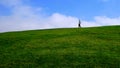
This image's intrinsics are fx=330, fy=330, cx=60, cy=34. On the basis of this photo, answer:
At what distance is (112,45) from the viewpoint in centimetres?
4012

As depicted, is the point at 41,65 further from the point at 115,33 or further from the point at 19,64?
the point at 115,33

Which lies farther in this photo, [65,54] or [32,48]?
[32,48]

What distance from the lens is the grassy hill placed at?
107ft

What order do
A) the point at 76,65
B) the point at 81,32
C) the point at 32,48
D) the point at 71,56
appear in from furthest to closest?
the point at 81,32, the point at 32,48, the point at 71,56, the point at 76,65

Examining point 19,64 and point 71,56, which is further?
point 71,56

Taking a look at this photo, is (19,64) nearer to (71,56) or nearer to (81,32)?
(71,56)

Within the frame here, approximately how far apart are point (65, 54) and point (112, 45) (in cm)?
725

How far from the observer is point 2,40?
46156 mm

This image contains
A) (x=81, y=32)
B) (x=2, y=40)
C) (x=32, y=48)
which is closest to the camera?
(x=32, y=48)

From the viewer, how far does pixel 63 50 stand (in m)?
37.9

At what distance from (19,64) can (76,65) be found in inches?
226

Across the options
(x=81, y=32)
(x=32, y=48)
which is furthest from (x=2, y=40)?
(x=81, y=32)

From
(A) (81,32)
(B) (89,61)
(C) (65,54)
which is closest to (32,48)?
(C) (65,54)

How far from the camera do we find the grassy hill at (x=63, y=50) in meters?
32.7
